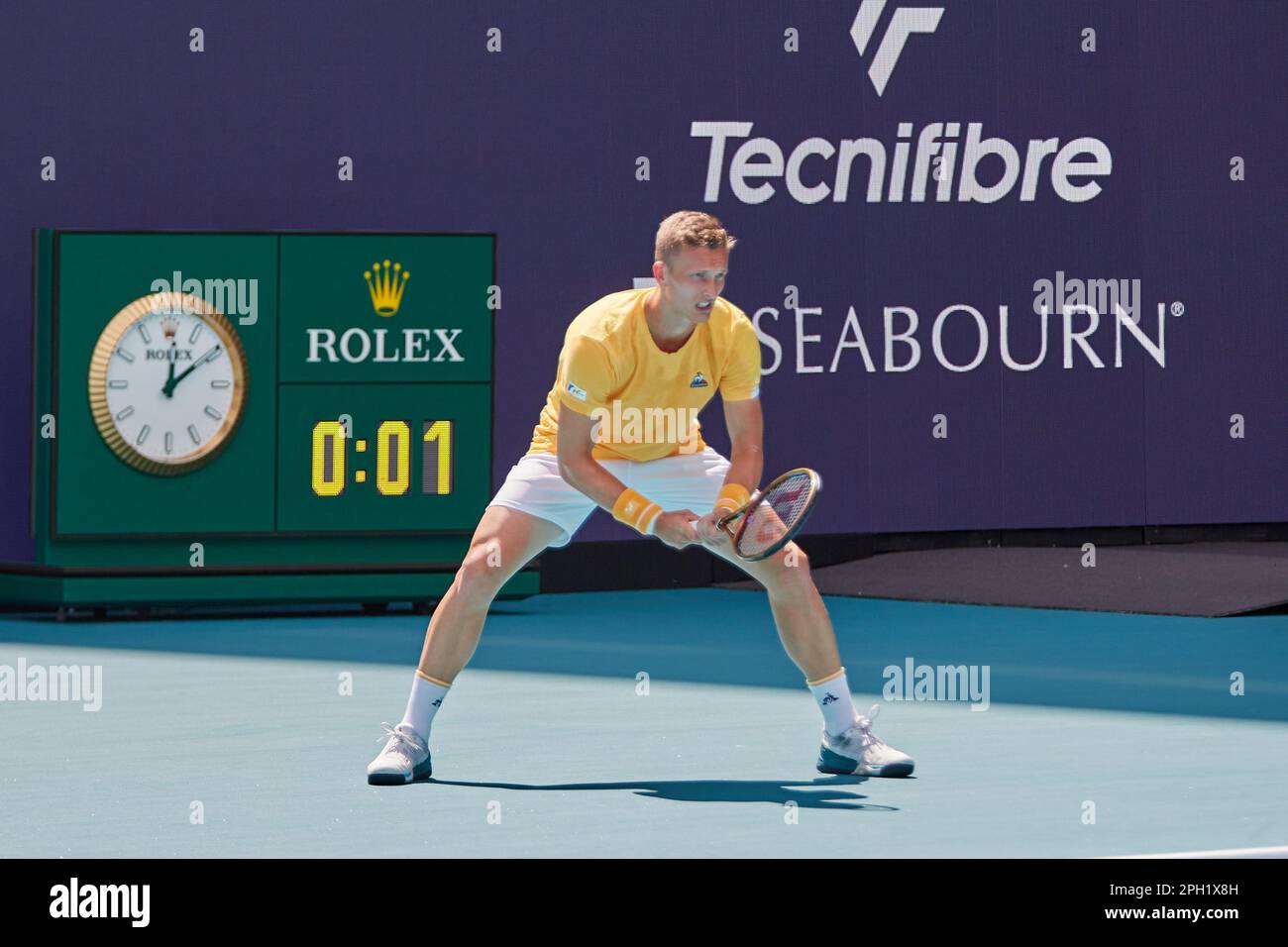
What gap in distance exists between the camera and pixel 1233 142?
48.8ft

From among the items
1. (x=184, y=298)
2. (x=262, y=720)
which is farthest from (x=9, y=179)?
(x=262, y=720)

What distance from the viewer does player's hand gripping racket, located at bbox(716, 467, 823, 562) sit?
249 inches

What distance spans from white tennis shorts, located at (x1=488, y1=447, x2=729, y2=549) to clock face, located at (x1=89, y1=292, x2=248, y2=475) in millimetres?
5364

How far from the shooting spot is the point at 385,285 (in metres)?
12.1

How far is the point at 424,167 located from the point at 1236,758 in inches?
291

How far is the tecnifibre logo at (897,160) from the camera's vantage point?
1387 centimetres

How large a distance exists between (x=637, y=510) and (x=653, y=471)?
0.40 metres

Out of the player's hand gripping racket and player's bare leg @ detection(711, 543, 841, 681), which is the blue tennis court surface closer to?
player's bare leg @ detection(711, 543, 841, 681)

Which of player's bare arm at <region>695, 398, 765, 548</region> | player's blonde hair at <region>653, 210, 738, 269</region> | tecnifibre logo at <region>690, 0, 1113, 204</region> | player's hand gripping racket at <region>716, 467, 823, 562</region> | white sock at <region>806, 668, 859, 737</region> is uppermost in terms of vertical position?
tecnifibre logo at <region>690, 0, 1113, 204</region>

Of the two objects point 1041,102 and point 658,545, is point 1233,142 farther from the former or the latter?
point 658,545

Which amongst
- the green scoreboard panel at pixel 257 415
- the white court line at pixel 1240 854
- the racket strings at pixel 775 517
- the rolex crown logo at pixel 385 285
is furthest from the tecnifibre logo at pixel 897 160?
the white court line at pixel 1240 854

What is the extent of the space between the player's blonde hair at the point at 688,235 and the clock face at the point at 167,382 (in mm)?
5853

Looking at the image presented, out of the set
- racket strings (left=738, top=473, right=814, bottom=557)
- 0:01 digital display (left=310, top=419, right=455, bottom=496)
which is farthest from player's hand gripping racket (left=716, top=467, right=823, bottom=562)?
0:01 digital display (left=310, top=419, right=455, bottom=496)

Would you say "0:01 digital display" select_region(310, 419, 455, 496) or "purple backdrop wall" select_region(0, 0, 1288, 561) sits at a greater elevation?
"purple backdrop wall" select_region(0, 0, 1288, 561)
